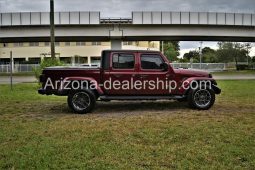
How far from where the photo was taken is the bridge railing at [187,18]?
4056 cm

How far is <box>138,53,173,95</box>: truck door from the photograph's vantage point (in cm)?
1050

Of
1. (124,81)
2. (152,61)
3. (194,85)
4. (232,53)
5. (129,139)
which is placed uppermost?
(232,53)

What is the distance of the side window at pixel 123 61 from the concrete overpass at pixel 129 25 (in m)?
30.5

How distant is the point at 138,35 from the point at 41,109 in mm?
32042

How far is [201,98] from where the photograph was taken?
11.0m

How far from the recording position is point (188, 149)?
609cm

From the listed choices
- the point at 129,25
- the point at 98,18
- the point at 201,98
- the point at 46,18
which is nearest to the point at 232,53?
the point at 129,25

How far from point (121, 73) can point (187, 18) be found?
106ft

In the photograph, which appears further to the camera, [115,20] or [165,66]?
[115,20]

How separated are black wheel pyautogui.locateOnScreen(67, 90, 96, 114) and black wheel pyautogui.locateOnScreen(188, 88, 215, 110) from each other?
9.29 ft

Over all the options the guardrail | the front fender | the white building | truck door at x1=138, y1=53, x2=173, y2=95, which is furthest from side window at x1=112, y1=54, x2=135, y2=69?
the white building

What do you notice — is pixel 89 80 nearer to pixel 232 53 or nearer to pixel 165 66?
pixel 165 66

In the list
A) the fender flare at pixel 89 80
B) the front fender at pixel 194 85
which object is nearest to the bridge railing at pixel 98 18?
the front fender at pixel 194 85

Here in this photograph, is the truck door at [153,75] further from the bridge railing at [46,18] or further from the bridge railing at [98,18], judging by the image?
the bridge railing at [46,18]
